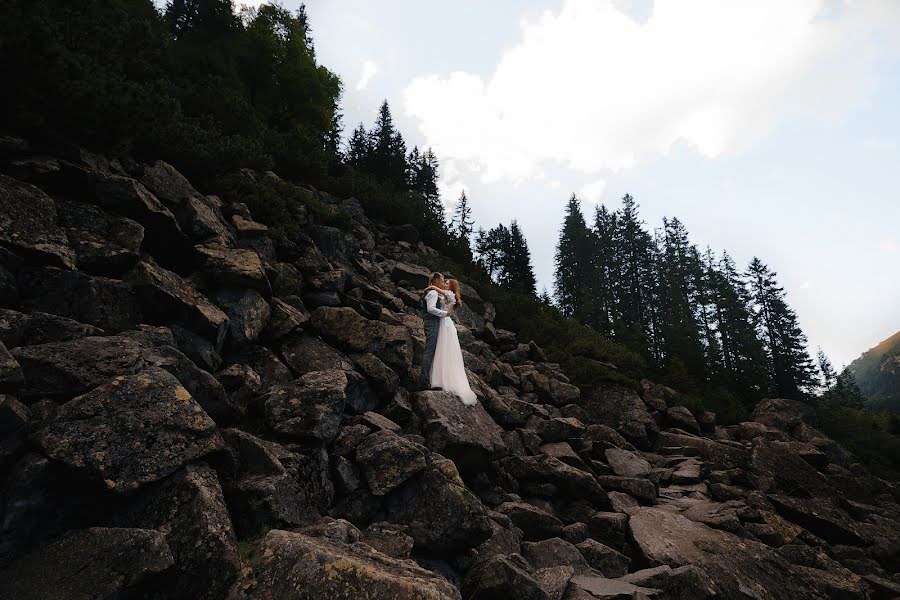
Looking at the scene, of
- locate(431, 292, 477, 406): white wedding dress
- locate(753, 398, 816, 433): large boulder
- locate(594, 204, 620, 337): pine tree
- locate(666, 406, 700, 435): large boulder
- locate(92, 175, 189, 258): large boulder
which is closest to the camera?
locate(92, 175, 189, 258): large boulder

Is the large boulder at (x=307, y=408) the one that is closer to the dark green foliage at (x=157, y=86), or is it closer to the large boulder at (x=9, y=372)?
the large boulder at (x=9, y=372)

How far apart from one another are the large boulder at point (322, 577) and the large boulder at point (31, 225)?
5082mm

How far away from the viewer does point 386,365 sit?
370 inches

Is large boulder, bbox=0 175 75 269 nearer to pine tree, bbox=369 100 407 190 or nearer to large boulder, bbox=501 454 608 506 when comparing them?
large boulder, bbox=501 454 608 506

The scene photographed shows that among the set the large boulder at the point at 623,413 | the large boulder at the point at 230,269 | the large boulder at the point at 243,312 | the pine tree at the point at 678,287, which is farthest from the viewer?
the pine tree at the point at 678,287

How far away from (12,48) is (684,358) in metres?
34.6

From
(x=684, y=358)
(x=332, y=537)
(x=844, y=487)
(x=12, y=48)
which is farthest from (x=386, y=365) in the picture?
(x=684, y=358)

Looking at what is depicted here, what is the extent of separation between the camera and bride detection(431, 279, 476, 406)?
1036 cm

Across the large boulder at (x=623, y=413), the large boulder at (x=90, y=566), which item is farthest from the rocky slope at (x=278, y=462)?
the large boulder at (x=623, y=413)

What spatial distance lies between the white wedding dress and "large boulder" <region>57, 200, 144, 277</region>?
6.55m

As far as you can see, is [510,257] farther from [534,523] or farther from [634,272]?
[534,523]

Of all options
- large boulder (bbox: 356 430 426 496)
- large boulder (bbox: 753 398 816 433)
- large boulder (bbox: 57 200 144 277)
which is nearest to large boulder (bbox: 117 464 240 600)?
large boulder (bbox: 356 430 426 496)

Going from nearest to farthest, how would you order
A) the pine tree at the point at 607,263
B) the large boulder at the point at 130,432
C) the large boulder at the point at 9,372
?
the large boulder at the point at 130,432 < the large boulder at the point at 9,372 < the pine tree at the point at 607,263

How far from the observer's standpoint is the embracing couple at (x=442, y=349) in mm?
10414
